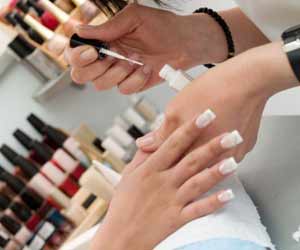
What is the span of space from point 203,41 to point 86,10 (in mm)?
575

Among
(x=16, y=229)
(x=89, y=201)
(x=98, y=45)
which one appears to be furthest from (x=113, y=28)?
(x=16, y=229)

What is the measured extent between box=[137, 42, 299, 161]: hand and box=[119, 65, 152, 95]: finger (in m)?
0.16

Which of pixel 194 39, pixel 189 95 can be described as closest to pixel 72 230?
pixel 194 39

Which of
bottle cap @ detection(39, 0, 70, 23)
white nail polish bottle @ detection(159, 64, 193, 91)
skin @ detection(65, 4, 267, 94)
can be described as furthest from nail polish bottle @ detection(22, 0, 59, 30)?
white nail polish bottle @ detection(159, 64, 193, 91)

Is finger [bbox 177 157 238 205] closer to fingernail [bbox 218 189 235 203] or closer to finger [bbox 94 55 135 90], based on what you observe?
fingernail [bbox 218 189 235 203]

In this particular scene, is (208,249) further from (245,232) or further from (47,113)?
(47,113)

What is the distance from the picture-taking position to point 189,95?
54 centimetres

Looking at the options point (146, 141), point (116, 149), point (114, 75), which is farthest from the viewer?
point (116, 149)

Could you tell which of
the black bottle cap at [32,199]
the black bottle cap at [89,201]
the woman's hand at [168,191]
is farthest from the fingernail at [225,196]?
the black bottle cap at [32,199]

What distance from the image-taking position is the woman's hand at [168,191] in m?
0.50

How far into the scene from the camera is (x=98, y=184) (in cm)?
115

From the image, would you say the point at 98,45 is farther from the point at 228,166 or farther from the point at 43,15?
the point at 43,15

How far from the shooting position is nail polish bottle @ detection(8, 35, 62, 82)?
51.8 inches

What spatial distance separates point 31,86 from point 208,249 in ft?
3.31
